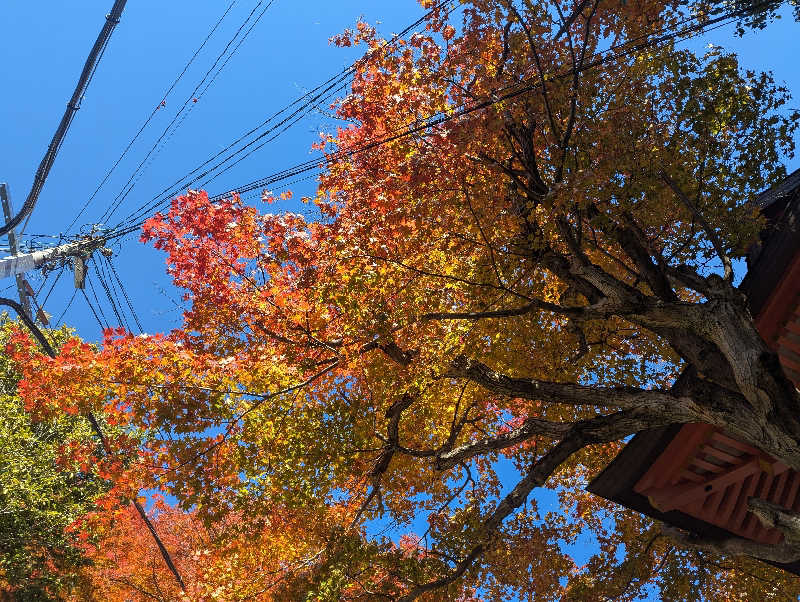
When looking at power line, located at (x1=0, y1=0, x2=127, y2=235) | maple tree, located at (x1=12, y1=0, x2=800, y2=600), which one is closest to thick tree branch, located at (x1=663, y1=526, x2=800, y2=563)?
maple tree, located at (x1=12, y1=0, x2=800, y2=600)

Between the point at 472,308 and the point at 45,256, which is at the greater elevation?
the point at 45,256

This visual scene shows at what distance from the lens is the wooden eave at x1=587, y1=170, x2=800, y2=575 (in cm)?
663

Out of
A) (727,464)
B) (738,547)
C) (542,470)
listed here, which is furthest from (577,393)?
(738,547)

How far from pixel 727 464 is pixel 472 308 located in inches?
157

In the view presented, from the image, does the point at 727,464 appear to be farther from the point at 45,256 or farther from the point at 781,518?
the point at 45,256

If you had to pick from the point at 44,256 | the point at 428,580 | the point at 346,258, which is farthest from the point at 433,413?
the point at 44,256

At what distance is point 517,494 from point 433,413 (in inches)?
163

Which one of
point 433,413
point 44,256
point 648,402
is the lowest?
point 648,402

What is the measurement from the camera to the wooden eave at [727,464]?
663 centimetres

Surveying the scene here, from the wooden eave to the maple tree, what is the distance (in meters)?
0.34

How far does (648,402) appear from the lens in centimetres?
671

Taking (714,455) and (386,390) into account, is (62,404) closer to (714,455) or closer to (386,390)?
(386,390)

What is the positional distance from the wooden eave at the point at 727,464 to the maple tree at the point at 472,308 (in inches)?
13.4

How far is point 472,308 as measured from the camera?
8508mm
